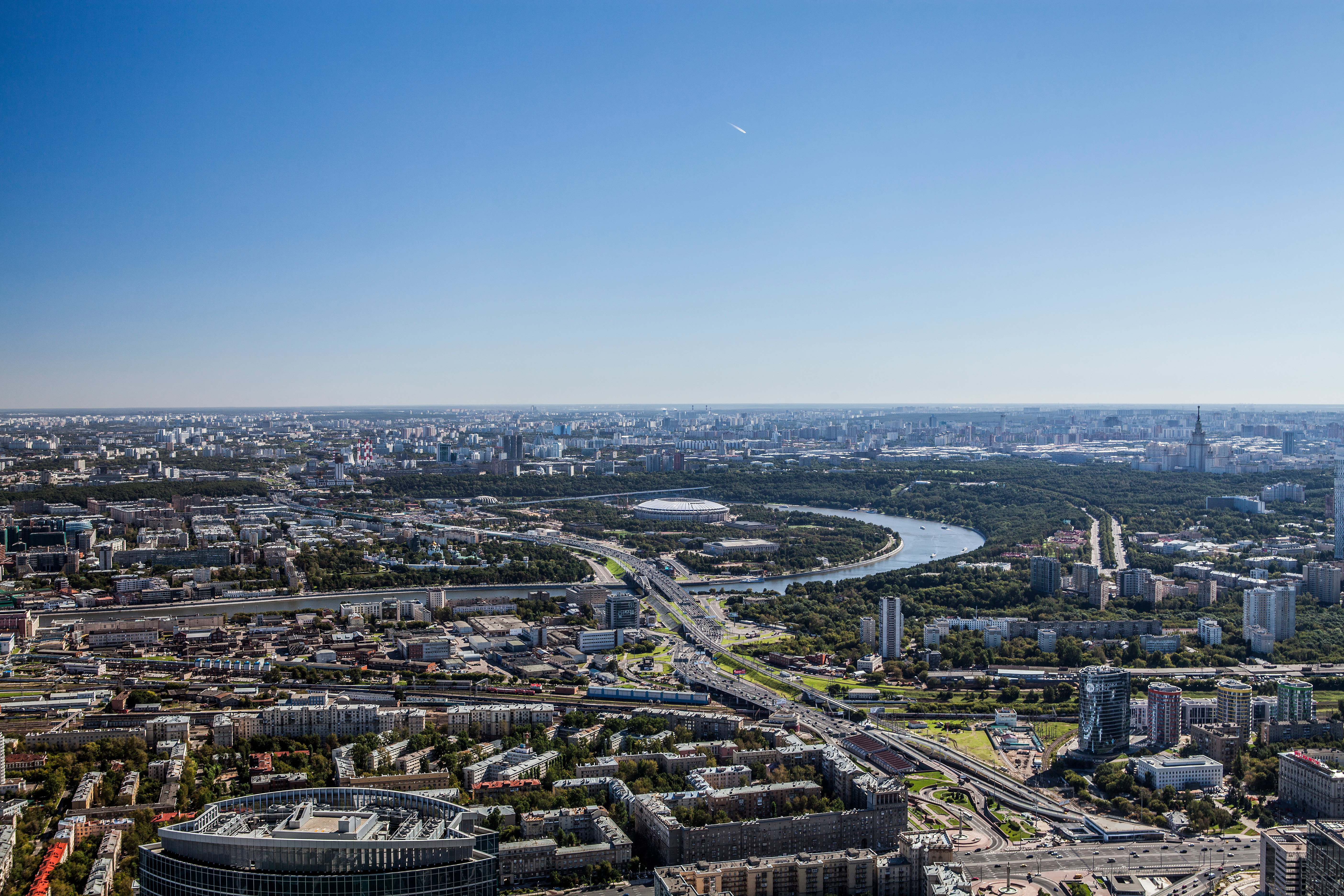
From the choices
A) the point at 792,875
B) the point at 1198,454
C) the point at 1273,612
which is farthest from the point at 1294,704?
the point at 1198,454

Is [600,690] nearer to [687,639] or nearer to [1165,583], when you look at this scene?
[687,639]

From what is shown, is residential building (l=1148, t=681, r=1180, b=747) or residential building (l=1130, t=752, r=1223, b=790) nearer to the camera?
residential building (l=1130, t=752, r=1223, b=790)

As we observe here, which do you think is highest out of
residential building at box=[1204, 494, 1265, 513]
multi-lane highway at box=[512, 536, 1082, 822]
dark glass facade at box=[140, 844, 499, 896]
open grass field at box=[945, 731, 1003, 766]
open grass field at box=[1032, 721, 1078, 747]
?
dark glass facade at box=[140, 844, 499, 896]

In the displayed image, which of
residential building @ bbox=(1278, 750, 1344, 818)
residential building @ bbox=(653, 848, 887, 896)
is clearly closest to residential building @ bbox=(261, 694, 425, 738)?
residential building @ bbox=(653, 848, 887, 896)

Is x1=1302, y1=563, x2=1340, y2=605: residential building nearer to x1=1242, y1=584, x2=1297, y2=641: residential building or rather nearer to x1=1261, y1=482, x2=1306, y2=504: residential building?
x1=1242, y1=584, x2=1297, y2=641: residential building

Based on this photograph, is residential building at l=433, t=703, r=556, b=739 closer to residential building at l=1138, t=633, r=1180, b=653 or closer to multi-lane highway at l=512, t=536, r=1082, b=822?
multi-lane highway at l=512, t=536, r=1082, b=822

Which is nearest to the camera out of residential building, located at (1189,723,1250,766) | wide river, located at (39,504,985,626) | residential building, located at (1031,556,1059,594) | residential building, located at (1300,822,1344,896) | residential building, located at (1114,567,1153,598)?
residential building, located at (1300,822,1344,896)

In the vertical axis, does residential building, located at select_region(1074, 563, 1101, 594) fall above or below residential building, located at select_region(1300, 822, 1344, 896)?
below

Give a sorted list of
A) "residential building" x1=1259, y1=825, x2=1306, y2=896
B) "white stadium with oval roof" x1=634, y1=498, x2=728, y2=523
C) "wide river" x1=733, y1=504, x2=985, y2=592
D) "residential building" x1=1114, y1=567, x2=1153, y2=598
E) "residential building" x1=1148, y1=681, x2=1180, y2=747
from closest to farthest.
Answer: "residential building" x1=1259, y1=825, x2=1306, y2=896, "residential building" x1=1148, y1=681, x2=1180, y2=747, "residential building" x1=1114, y1=567, x2=1153, y2=598, "wide river" x1=733, y1=504, x2=985, y2=592, "white stadium with oval roof" x1=634, y1=498, x2=728, y2=523
